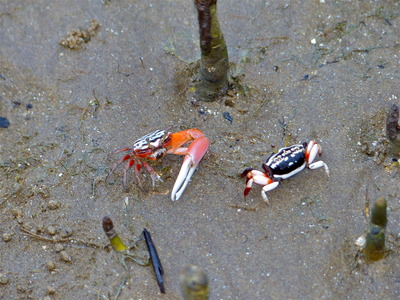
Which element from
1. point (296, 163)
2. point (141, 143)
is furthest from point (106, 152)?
point (296, 163)

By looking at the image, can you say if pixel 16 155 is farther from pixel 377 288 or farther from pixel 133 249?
pixel 377 288

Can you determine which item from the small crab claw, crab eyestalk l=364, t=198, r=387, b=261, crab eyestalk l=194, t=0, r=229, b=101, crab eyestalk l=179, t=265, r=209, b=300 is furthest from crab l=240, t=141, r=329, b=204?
crab eyestalk l=179, t=265, r=209, b=300

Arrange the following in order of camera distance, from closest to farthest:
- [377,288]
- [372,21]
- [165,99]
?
[377,288], [165,99], [372,21]

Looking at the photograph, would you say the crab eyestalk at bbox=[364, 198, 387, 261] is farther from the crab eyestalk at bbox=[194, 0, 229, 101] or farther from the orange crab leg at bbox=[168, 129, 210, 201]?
the crab eyestalk at bbox=[194, 0, 229, 101]

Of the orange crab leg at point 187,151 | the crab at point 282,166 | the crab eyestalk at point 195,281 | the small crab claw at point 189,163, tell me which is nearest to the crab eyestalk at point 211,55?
the orange crab leg at point 187,151

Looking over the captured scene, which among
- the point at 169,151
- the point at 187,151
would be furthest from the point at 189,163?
the point at 169,151

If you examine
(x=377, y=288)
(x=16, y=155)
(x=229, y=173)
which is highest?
(x=16, y=155)

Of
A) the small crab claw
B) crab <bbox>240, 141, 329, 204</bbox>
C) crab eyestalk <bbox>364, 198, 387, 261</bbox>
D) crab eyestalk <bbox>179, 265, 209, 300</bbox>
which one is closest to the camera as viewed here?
crab eyestalk <bbox>179, 265, 209, 300</bbox>

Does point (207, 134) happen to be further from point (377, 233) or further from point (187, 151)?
point (377, 233)
